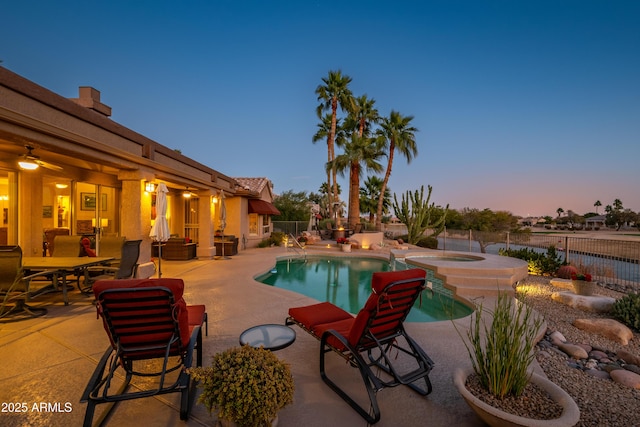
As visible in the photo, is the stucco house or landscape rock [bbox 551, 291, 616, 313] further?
landscape rock [bbox 551, 291, 616, 313]

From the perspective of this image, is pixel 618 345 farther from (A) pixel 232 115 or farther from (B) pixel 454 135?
(A) pixel 232 115

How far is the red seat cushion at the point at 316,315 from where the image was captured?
3918 mm

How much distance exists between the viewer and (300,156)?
57.8m

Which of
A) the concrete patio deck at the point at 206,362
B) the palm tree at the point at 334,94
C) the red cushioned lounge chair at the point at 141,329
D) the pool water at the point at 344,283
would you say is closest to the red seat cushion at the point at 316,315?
the concrete patio deck at the point at 206,362

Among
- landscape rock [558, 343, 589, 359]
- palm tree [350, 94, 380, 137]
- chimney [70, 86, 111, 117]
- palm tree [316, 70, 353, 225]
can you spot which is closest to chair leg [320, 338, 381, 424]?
landscape rock [558, 343, 589, 359]

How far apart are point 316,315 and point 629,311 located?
5.83 metres

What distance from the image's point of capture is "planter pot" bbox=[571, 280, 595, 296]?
6.66m

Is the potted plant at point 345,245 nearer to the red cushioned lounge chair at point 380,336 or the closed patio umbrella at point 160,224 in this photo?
the closed patio umbrella at point 160,224

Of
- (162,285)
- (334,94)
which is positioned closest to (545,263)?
(162,285)

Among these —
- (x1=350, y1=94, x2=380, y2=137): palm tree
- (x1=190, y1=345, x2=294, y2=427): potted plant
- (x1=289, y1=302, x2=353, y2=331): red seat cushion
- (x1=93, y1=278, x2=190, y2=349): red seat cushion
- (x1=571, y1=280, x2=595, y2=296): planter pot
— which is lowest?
(x1=571, y1=280, x2=595, y2=296): planter pot

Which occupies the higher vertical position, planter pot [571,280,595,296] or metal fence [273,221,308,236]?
metal fence [273,221,308,236]

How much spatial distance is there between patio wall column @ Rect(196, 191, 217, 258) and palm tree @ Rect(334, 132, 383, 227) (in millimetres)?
12130

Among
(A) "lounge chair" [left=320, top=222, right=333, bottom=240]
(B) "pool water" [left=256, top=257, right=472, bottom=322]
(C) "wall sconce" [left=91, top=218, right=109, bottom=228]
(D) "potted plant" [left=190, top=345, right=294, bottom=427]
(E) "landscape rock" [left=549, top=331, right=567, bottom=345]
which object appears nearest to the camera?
(D) "potted plant" [left=190, top=345, right=294, bottom=427]

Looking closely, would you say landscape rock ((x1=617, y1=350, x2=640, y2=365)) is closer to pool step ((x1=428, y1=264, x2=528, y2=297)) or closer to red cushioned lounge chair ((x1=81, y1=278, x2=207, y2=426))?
pool step ((x1=428, y1=264, x2=528, y2=297))
